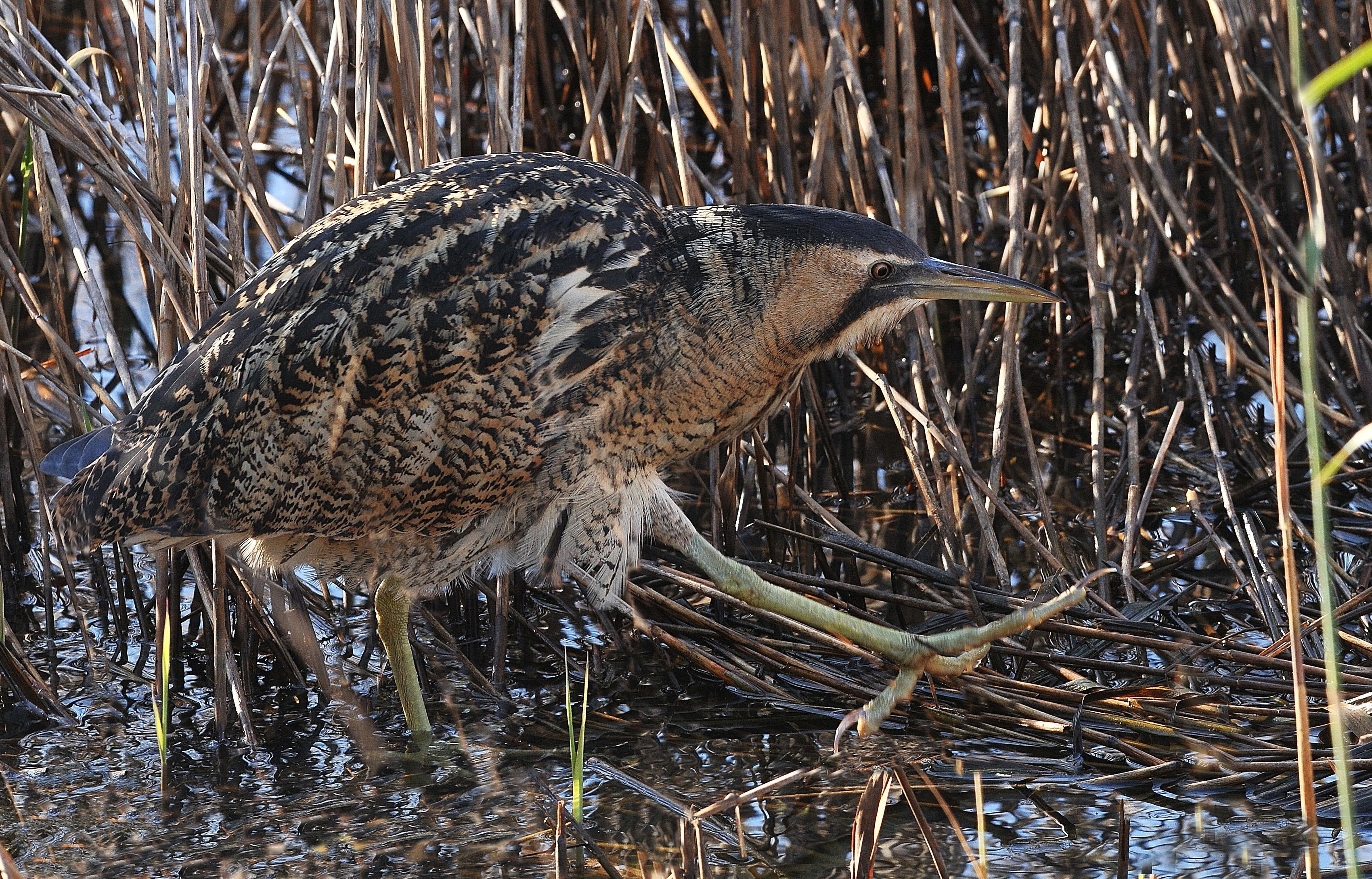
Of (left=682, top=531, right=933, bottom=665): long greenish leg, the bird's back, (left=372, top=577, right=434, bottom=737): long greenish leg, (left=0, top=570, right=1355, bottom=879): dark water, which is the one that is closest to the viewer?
(left=0, top=570, right=1355, bottom=879): dark water

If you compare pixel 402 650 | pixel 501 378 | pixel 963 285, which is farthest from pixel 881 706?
pixel 402 650

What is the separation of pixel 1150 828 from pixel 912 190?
71.6 inches

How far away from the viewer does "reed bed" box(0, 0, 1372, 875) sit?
10.8ft

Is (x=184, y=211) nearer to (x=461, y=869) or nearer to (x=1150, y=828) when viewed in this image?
(x=461, y=869)

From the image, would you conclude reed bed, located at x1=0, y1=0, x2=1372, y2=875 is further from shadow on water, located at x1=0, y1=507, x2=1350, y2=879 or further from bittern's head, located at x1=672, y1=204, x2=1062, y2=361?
bittern's head, located at x1=672, y1=204, x2=1062, y2=361

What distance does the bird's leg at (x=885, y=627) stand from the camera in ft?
10.2

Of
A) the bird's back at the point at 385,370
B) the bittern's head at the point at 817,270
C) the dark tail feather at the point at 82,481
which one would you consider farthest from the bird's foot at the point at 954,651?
the dark tail feather at the point at 82,481

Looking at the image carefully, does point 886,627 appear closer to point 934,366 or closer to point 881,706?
point 881,706

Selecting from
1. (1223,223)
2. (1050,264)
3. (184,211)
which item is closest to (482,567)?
(184,211)

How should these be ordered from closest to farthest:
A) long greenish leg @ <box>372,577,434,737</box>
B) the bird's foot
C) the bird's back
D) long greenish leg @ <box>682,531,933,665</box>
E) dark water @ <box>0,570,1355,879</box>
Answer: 1. dark water @ <box>0,570,1355,879</box>
2. the bird's back
3. the bird's foot
4. long greenish leg @ <box>682,531,933,665</box>
5. long greenish leg @ <box>372,577,434,737</box>

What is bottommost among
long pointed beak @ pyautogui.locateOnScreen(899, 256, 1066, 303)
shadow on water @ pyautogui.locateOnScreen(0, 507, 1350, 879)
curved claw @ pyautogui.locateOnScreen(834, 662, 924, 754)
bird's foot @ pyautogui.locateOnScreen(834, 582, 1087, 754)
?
shadow on water @ pyautogui.locateOnScreen(0, 507, 1350, 879)

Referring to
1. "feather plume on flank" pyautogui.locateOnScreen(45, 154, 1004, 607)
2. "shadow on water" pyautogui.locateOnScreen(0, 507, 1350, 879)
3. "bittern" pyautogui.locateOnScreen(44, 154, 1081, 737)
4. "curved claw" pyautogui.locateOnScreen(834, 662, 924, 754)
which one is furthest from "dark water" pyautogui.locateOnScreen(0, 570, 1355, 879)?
"feather plume on flank" pyautogui.locateOnScreen(45, 154, 1004, 607)

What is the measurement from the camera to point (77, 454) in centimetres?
323

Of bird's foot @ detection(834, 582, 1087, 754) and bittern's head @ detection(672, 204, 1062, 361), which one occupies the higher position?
bittern's head @ detection(672, 204, 1062, 361)
